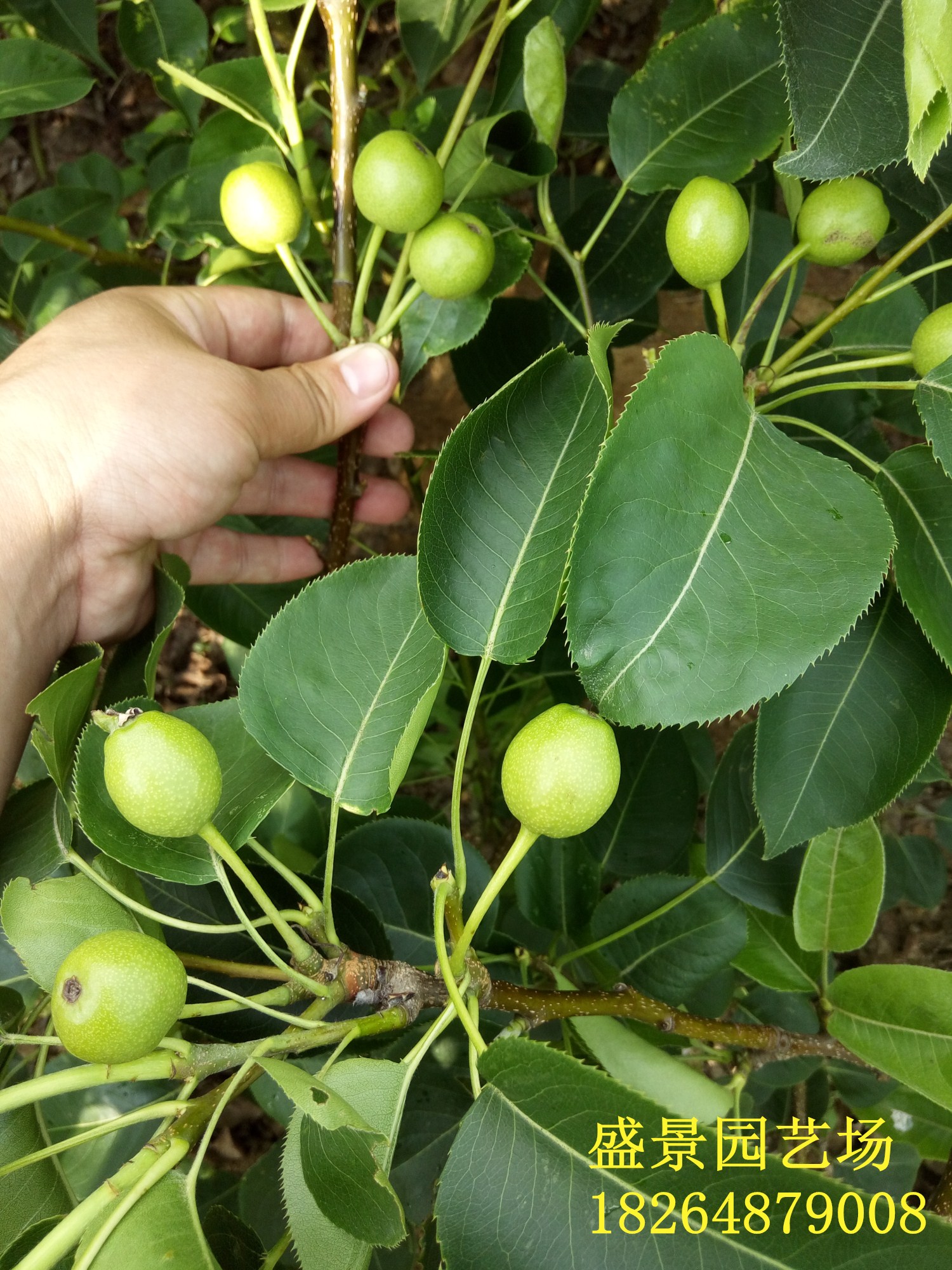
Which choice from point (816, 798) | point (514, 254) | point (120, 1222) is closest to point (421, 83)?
point (514, 254)

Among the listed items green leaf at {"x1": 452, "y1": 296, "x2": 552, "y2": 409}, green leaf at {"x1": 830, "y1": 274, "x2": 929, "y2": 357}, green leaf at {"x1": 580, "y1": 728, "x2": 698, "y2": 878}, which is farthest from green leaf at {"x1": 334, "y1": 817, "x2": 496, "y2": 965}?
green leaf at {"x1": 830, "y1": 274, "x2": 929, "y2": 357}

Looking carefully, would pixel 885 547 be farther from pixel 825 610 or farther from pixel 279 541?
pixel 279 541

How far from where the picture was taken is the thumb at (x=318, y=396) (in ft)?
4.17

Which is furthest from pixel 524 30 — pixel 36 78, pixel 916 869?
pixel 916 869

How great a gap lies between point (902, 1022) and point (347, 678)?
2.46 feet

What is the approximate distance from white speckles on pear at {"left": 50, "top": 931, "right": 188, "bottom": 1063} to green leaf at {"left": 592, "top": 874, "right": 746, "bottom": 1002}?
72cm

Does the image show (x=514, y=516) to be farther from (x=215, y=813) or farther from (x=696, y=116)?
(x=696, y=116)

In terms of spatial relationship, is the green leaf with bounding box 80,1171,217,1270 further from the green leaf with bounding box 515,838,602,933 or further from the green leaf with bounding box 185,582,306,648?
the green leaf with bounding box 185,582,306,648

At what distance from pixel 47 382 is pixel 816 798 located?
3.55 ft

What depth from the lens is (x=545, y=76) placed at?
109 cm

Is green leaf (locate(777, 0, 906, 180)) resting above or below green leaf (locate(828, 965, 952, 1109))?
above

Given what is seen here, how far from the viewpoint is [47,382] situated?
1.18m

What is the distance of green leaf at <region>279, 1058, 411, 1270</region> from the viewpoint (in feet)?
2.57

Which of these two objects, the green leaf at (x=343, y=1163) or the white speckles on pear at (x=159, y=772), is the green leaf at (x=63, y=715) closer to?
the white speckles on pear at (x=159, y=772)
